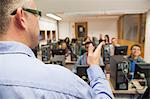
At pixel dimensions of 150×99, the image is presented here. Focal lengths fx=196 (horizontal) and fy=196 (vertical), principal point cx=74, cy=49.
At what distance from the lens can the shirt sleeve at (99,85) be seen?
2.14 feet

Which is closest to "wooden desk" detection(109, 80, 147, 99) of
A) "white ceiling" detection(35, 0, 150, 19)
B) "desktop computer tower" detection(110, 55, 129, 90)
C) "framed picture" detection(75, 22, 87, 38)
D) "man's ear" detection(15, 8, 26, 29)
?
"desktop computer tower" detection(110, 55, 129, 90)

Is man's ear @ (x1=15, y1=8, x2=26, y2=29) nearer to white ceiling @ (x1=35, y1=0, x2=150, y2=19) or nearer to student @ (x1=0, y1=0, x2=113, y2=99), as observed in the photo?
student @ (x1=0, y1=0, x2=113, y2=99)

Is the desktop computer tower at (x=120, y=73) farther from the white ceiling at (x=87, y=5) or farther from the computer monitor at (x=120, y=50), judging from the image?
the white ceiling at (x=87, y=5)

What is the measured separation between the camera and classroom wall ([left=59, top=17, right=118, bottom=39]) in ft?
32.6

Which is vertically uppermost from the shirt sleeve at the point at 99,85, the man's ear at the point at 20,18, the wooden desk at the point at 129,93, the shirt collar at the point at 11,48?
the man's ear at the point at 20,18

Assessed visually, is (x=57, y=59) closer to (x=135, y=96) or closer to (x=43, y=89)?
(x=135, y=96)

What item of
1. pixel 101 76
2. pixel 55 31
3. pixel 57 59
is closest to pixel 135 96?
pixel 57 59

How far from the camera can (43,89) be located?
0.49 m

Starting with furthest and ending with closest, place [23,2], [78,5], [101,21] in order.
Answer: [101,21] → [78,5] → [23,2]

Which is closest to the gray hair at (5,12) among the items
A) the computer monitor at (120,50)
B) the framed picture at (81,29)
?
the computer monitor at (120,50)

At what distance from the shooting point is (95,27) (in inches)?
401

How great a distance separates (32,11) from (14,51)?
161mm

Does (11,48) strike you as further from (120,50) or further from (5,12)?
(120,50)

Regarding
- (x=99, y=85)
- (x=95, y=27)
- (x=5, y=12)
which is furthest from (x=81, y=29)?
(x=5, y=12)
